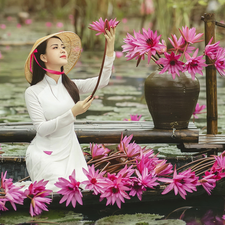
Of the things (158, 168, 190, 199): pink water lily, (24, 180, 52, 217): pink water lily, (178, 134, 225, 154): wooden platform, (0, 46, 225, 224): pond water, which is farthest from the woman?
(178, 134, 225, 154): wooden platform

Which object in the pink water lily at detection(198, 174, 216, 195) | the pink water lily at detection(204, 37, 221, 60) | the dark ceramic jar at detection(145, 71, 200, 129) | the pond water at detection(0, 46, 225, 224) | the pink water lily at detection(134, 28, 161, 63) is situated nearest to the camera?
the pink water lily at detection(198, 174, 216, 195)

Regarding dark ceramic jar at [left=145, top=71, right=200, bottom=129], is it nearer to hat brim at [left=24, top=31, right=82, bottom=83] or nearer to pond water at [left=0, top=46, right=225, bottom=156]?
hat brim at [left=24, top=31, right=82, bottom=83]

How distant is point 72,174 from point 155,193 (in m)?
0.47

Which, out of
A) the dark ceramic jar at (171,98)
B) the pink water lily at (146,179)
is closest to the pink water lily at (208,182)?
the pink water lily at (146,179)

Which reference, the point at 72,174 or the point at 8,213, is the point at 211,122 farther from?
the point at 8,213

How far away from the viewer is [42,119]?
2385mm

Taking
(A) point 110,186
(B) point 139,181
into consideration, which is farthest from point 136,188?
(A) point 110,186

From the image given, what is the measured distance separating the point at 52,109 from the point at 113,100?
3.46m

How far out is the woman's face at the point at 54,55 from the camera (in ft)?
8.01

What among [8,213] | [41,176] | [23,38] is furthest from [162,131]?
[23,38]

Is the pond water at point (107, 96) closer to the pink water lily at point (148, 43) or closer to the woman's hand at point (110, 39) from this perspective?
the pink water lily at point (148, 43)

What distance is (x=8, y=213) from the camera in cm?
234

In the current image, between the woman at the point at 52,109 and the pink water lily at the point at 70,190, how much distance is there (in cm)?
15

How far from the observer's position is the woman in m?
2.38
